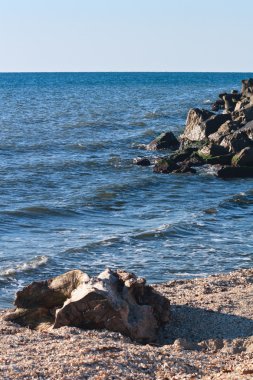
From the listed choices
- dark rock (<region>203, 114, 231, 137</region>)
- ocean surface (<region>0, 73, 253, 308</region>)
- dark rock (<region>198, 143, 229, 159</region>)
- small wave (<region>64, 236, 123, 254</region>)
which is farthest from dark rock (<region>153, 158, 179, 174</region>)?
small wave (<region>64, 236, 123, 254</region>)

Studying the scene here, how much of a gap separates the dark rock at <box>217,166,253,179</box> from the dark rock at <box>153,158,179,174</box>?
2.20m

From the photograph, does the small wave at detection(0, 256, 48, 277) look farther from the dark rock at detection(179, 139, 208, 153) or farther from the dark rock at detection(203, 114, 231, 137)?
the dark rock at detection(203, 114, 231, 137)

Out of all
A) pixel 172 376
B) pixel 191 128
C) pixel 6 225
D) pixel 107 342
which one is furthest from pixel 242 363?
pixel 191 128

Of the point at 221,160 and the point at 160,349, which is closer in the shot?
the point at 160,349

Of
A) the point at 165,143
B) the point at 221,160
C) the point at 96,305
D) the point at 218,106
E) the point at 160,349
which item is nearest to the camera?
the point at 160,349

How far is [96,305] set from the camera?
11.0m

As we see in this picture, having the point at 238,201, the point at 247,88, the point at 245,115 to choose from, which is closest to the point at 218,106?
the point at 247,88

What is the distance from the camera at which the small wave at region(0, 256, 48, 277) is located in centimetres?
1628

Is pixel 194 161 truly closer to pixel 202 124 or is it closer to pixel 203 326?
pixel 202 124

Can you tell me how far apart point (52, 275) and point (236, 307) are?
487 centimetres

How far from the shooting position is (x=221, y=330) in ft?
38.5

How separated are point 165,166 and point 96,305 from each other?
21598mm

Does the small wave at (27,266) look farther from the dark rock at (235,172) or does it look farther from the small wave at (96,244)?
the dark rock at (235,172)

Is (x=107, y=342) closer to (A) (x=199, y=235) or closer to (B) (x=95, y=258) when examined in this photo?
(B) (x=95, y=258)
